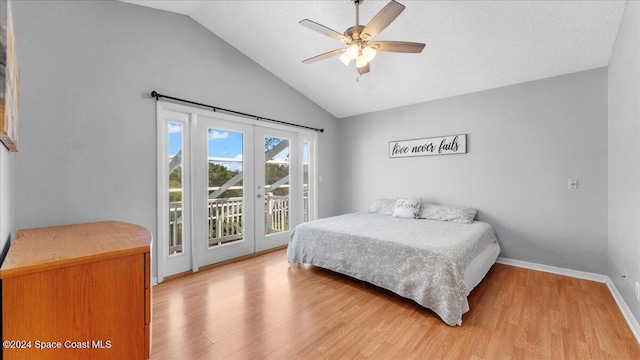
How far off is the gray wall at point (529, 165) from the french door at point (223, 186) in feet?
6.21

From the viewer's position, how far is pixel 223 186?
11.6ft

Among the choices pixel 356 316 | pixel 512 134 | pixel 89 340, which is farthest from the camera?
pixel 512 134

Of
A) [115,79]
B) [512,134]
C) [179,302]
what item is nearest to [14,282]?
[179,302]

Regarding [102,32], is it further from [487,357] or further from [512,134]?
[512,134]

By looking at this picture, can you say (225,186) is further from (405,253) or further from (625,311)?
(625,311)

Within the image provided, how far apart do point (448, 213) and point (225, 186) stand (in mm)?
3086

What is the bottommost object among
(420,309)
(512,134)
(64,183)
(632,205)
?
(420,309)

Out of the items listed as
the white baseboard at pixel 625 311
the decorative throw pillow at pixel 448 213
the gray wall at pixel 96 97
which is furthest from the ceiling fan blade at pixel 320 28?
the white baseboard at pixel 625 311

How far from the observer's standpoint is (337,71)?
3643mm

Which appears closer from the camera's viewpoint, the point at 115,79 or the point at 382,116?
the point at 115,79

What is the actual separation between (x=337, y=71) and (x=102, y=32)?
2.59 metres

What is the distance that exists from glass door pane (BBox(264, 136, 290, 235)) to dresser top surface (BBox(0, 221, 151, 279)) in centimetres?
237

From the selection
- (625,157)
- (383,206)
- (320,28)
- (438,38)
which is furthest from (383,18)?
(383,206)

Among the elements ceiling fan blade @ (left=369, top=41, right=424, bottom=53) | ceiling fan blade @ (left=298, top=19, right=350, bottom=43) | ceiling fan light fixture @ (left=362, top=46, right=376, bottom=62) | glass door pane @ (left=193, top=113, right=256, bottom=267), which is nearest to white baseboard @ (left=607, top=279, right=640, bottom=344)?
ceiling fan blade @ (left=369, top=41, right=424, bottom=53)
